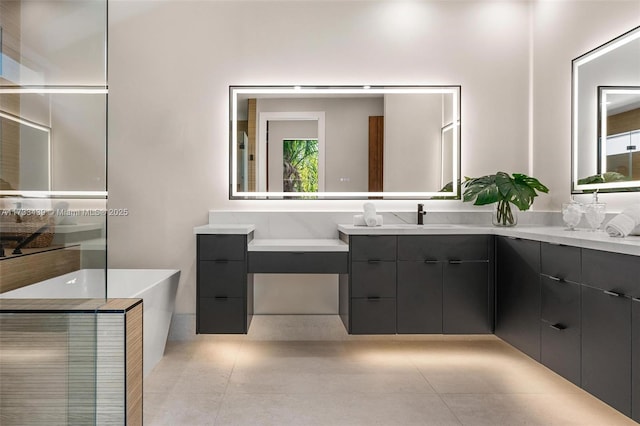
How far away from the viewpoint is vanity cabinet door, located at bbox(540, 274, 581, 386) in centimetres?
189

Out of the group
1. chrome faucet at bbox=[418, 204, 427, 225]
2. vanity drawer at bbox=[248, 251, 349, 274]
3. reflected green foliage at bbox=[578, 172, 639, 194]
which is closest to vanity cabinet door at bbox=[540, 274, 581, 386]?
reflected green foliage at bbox=[578, 172, 639, 194]

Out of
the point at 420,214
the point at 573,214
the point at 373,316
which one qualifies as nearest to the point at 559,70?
the point at 573,214

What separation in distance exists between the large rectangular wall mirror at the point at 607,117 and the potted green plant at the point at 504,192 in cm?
30

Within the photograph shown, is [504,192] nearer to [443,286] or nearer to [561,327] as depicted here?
[443,286]

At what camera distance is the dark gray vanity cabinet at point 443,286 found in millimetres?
2637

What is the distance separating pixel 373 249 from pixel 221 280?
40.7 inches

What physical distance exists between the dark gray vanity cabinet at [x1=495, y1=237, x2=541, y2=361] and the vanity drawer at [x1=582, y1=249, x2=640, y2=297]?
41cm

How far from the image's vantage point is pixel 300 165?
10.6ft

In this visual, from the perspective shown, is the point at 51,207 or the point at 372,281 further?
the point at 372,281

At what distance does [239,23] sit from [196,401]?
275cm

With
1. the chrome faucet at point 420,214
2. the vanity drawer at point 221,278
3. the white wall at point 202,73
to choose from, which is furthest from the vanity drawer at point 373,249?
the vanity drawer at point 221,278

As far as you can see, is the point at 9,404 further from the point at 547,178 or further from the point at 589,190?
the point at 547,178

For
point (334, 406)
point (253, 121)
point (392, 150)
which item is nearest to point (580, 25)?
point (392, 150)

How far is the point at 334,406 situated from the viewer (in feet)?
7.06
